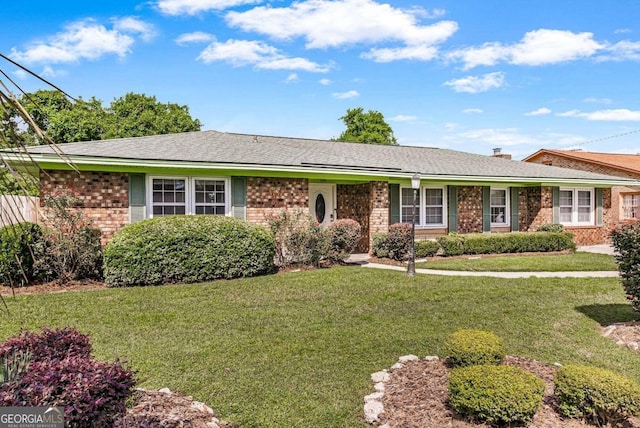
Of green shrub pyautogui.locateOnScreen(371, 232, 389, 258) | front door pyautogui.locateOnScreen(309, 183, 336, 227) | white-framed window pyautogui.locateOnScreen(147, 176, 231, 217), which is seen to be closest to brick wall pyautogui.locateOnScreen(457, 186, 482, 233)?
green shrub pyautogui.locateOnScreen(371, 232, 389, 258)

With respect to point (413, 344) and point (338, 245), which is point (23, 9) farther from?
point (338, 245)

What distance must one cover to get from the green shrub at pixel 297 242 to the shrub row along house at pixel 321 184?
1.33 meters

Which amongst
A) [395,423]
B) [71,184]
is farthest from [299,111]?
[395,423]

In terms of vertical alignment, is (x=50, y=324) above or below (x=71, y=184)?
below

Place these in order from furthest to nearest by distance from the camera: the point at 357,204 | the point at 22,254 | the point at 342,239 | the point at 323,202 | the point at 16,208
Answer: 1. the point at 323,202
2. the point at 357,204
3. the point at 342,239
4. the point at 22,254
5. the point at 16,208

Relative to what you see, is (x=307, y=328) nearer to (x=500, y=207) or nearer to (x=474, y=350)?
(x=474, y=350)

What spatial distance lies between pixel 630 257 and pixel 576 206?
Answer: 1335 cm

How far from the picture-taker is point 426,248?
13469 millimetres

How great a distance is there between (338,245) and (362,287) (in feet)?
10.4

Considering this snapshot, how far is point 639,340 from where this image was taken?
5.66m

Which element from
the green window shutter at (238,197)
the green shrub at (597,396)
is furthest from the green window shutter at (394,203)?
the green shrub at (597,396)

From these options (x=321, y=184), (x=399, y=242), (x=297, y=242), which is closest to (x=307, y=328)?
(x=297, y=242)

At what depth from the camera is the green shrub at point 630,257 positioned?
5953 millimetres

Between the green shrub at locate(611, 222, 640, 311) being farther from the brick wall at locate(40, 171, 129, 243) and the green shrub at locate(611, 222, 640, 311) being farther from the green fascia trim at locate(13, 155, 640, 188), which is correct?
the brick wall at locate(40, 171, 129, 243)
